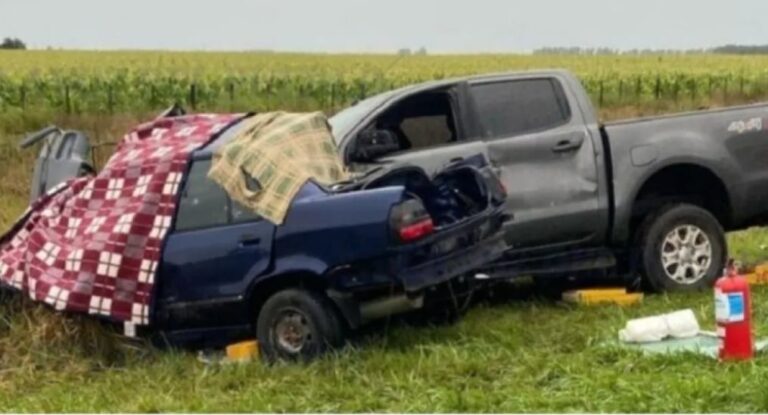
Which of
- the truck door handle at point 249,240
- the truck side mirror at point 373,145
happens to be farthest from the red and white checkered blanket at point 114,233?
the truck side mirror at point 373,145

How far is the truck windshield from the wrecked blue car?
28.9 inches

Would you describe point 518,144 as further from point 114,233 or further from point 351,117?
point 114,233

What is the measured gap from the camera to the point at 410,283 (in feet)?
24.6

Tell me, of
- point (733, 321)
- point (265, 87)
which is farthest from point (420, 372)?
point (265, 87)

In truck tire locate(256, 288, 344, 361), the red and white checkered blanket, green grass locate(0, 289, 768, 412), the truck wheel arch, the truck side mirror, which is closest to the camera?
green grass locate(0, 289, 768, 412)

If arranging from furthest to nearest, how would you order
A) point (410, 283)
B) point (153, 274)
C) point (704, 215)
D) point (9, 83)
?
point (9, 83), point (704, 215), point (153, 274), point (410, 283)

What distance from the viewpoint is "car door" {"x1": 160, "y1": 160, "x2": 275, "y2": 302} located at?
7.91 metres

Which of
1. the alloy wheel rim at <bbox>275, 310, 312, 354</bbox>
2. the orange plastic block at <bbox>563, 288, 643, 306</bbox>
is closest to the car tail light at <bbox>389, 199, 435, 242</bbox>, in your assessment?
the alloy wheel rim at <bbox>275, 310, 312, 354</bbox>

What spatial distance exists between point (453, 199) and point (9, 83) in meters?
27.6

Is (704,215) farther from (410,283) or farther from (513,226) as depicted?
(410,283)

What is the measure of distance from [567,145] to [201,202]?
8.82 feet

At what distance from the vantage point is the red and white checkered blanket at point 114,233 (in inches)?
318

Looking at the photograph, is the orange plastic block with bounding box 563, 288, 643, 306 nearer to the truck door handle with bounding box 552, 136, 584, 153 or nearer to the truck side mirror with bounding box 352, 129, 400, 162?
the truck door handle with bounding box 552, 136, 584, 153

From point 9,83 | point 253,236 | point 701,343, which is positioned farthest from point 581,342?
point 9,83
